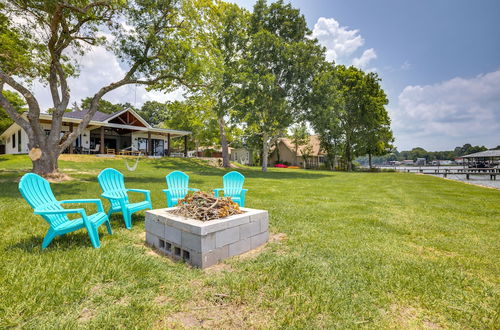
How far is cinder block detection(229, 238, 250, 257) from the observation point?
3435 mm

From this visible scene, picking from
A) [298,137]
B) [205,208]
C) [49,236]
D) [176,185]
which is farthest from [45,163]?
[298,137]

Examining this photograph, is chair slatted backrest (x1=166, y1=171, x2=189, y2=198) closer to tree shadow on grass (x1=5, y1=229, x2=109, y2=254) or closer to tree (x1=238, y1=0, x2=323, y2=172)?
tree shadow on grass (x1=5, y1=229, x2=109, y2=254)

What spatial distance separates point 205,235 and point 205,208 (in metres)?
0.54

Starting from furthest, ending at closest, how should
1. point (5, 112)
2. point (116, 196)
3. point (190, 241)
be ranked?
point (5, 112) → point (116, 196) → point (190, 241)

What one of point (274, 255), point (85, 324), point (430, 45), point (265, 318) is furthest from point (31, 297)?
point (430, 45)

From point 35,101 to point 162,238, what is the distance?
11.0 metres

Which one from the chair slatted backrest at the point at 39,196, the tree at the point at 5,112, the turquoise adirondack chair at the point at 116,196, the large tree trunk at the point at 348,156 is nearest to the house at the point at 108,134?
the tree at the point at 5,112

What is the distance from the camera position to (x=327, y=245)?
394 centimetres

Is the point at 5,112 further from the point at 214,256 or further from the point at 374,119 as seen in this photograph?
the point at 374,119

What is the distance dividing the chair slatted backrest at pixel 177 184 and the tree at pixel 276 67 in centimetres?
1450

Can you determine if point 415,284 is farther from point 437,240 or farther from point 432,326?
point 437,240

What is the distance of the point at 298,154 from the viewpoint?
42.6 metres

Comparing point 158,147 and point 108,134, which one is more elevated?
point 108,134

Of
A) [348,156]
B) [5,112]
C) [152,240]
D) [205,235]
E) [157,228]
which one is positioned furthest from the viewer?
[348,156]
